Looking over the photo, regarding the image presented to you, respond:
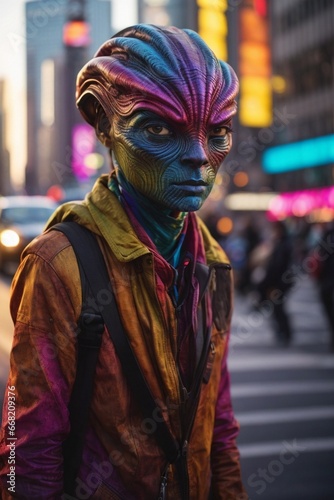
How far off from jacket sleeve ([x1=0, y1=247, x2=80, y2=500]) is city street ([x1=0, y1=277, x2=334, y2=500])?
380 centimetres

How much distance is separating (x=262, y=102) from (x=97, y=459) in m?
44.0

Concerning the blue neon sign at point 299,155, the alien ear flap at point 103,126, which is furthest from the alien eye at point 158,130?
the blue neon sign at point 299,155

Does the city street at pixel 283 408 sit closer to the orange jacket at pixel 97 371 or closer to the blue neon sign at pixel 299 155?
the orange jacket at pixel 97 371

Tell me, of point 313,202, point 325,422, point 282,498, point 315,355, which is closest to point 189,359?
point 282,498

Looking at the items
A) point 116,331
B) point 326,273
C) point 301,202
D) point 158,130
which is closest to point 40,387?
point 116,331

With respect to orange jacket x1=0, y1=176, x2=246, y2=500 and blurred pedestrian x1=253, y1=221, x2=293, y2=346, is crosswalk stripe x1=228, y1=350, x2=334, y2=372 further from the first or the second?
orange jacket x1=0, y1=176, x2=246, y2=500

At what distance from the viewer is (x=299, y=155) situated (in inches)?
2302

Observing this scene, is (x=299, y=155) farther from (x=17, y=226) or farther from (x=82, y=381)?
(x=82, y=381)

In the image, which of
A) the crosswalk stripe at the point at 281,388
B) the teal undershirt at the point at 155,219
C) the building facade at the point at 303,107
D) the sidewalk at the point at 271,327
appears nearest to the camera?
the teal undershirt at the point at 155,219

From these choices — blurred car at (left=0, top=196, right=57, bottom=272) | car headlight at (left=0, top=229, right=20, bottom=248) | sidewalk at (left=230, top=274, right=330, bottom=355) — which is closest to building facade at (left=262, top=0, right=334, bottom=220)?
sidewalk at (left=230, top=274, right=330, bottom=355)

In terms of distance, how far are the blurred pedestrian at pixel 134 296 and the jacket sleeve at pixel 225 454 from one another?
0.22m

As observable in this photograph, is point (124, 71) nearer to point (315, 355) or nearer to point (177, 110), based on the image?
point (177, 110)

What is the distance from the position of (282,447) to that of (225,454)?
4.39m

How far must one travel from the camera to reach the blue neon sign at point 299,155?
2147 inches
